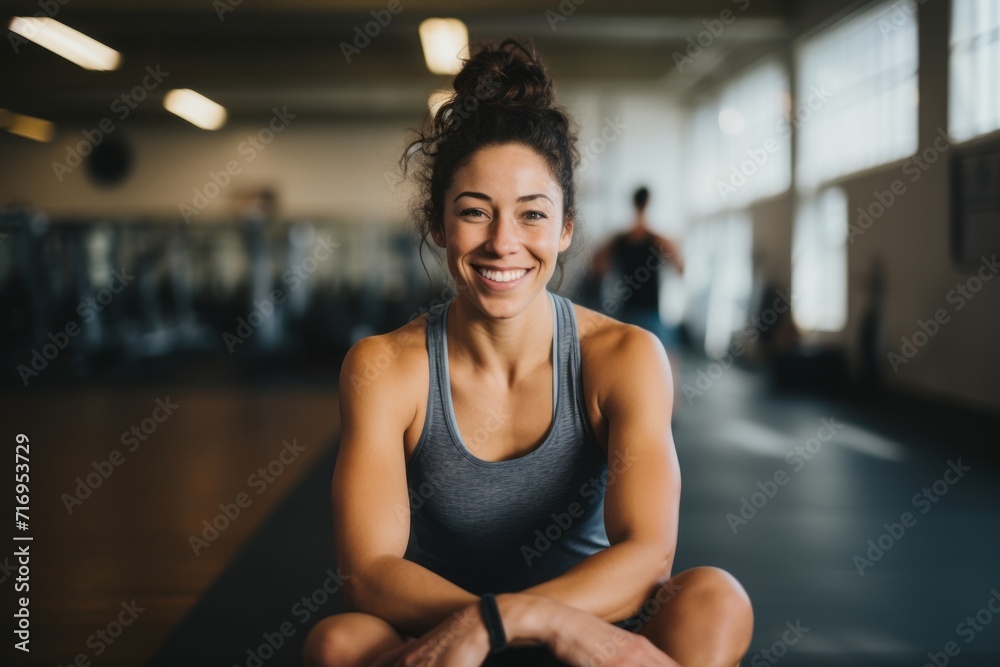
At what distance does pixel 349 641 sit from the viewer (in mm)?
1069

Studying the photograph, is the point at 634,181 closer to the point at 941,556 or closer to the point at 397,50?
the point at 397,50

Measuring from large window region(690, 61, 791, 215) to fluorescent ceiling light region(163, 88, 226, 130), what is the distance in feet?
20.9

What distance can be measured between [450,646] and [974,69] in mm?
4828

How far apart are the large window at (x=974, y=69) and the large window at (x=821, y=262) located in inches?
65.6

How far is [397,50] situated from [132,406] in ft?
17.9

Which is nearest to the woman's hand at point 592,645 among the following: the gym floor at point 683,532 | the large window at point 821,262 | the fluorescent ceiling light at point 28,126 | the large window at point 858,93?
the gym floor at point 683,532

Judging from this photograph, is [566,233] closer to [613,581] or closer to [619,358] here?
[619,358]

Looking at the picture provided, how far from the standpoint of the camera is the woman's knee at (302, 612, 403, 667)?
106 cm

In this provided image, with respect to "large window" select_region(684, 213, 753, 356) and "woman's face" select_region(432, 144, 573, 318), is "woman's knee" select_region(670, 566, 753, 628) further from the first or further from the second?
"large window" select_region(684, 213, 753, 356)

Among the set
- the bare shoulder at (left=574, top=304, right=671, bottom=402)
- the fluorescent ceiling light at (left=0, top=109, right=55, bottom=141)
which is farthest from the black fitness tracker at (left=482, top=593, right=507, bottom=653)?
the fluorescent ceiling light at (left=0, top=109, right=55, bottom=141)

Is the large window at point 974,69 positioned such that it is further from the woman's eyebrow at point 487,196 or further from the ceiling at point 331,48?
the woman's eyebrow at point 487,196

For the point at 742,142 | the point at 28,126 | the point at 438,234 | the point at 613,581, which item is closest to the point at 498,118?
the point at 438,234

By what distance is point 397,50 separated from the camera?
29.9 feet

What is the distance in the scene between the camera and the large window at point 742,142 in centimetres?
766
